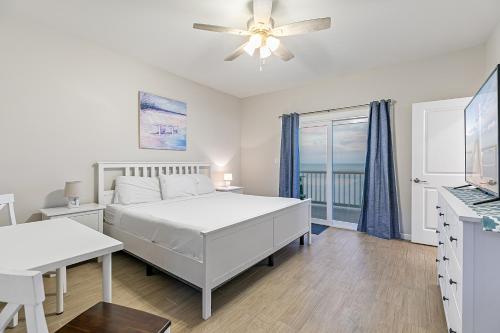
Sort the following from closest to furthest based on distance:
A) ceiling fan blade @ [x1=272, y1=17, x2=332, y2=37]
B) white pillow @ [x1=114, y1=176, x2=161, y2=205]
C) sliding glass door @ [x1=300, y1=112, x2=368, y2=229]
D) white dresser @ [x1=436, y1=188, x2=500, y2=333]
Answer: white dresser @ [x1=436, y1=188, x2=500, y2=333] < ceiling fan blade @ [x1=272, y1=17, x2=332, y2=37] < white pillow @ [x1=114, y1=176, x2=161, y2=205] < sliding glass door @ [x1=300, y1=112, x2=368, y2=229]

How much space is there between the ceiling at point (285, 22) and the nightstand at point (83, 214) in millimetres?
2001

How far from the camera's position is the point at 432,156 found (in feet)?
10.3

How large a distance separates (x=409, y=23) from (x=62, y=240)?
3526 mm

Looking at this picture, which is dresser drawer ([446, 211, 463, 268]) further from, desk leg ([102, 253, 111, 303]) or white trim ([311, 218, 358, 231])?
white trim ([311, 218, 358, 231])

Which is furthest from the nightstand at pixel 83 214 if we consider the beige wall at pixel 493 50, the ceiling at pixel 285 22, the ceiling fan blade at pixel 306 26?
the beige wall at pixel 493 50

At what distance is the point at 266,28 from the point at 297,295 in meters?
2.47

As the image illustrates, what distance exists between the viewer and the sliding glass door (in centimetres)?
423

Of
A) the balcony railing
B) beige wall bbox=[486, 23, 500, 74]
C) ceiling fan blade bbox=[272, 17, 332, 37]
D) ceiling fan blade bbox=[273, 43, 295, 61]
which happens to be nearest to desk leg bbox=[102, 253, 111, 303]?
ceiling fan blade bbox=[272, 17, 332, 37]

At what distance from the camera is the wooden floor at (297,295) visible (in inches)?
66.0

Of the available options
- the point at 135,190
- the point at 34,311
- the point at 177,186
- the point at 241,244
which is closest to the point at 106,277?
the point at 34,311

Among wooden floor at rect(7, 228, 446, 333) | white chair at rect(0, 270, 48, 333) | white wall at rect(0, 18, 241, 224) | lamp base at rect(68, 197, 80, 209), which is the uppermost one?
white wall at rect(0, 18, 241, 224)

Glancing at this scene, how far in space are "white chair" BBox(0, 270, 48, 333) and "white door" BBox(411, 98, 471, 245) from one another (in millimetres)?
3852

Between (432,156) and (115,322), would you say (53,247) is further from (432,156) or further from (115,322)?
(432,156)

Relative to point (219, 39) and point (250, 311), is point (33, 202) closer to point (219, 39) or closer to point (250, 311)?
point (250, 311)
